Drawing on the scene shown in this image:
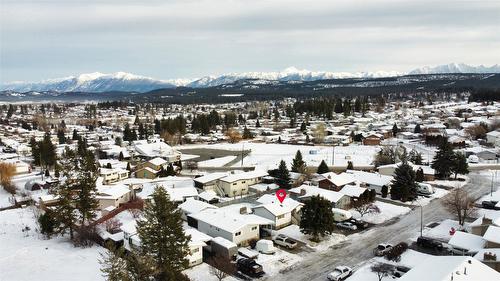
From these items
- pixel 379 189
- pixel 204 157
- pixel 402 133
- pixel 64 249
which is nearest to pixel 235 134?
pixel 204 157

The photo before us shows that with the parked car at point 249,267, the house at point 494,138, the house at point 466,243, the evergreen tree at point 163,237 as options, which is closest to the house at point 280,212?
the parked car at point 249,267

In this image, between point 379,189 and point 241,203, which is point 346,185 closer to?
point 379,189

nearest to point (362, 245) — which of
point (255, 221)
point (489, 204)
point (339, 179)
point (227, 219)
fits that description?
point (255, 221)

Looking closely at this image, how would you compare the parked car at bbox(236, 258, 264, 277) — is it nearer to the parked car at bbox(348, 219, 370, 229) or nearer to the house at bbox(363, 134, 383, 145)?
the parked car at bbox(348, 219, 370, 229)

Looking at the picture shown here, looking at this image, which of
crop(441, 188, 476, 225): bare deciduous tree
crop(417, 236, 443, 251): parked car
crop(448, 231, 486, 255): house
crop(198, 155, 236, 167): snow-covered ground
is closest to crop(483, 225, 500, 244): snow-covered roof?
crop(448, 231, 486, 255): house

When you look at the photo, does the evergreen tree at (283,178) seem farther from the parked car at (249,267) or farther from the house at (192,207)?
the parked car at (249,267)

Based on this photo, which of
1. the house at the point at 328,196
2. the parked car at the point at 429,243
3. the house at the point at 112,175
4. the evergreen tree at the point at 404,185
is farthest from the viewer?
the house at the point at 112,175
